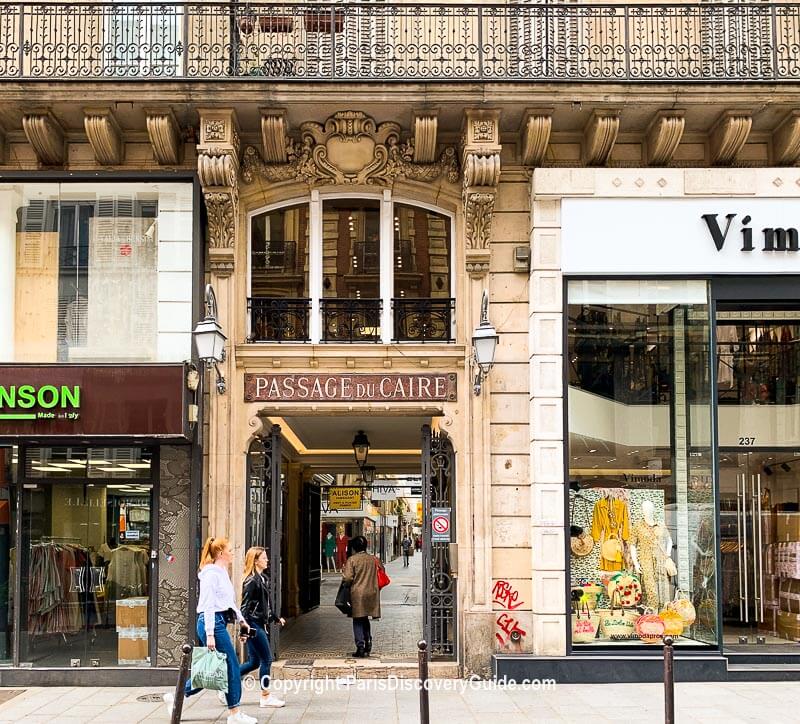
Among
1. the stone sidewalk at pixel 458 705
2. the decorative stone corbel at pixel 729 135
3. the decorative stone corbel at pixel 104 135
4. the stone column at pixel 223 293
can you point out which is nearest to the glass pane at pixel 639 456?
the stone sidewalk at pixel 458 705

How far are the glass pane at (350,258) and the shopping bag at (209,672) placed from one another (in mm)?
5202

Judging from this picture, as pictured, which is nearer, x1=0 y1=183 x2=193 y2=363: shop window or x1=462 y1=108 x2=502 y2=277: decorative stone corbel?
x1=462 y1=108 x2=502 y2=277: decorative stone corbel

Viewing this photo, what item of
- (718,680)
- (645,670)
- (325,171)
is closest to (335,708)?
(645,670)

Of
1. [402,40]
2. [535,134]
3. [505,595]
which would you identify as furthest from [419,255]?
[505,595]

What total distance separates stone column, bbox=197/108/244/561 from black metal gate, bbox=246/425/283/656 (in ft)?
0.92

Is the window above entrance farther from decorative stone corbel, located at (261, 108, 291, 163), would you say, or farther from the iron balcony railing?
the iron balcony railing

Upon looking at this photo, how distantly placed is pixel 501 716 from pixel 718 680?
3329mm

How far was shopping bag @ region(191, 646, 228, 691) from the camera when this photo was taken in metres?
9.70

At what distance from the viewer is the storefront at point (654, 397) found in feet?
41.9

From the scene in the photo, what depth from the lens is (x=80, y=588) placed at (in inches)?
508

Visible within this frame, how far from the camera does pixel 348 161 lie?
13320mm

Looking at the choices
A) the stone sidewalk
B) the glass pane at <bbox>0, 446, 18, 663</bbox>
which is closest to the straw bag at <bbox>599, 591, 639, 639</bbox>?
the stone sidewalk

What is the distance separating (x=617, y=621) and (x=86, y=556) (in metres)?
6.56

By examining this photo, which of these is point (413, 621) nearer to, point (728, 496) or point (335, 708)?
point (728, 496)
